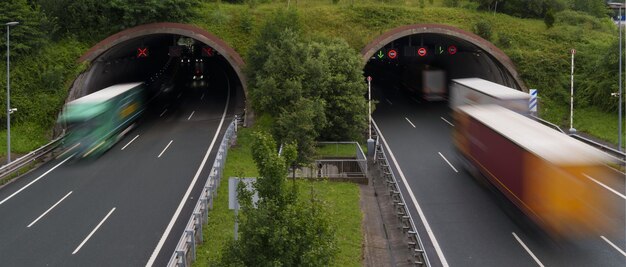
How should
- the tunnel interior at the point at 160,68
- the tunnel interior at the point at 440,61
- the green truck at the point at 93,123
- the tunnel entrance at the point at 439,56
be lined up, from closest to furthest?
the green truck at the point at 93,123 < the tunnel entrance at the point at 439,56 < the tunnel interior at the point at 160,68 < the tunnel interior at the point at 440,61

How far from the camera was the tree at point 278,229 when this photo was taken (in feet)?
38.0

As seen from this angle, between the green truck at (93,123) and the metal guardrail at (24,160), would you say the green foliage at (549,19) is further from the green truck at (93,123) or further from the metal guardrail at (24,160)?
the metal guardrail at (24,160)

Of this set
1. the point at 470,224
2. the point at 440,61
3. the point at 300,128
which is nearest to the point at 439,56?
the point at 440,61

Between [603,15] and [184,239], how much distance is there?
55542mm

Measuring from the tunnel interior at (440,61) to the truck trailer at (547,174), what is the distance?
20.2 metres

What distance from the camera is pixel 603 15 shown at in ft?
195

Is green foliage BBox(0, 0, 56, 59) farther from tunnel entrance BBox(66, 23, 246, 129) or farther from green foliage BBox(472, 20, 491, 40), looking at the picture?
green foliage BBox(472, 20, 491, 40)

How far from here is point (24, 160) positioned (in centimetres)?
2883

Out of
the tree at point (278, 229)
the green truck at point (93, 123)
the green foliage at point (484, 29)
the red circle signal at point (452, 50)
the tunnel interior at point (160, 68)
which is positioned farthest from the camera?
the red circle signal at point (452, 50)

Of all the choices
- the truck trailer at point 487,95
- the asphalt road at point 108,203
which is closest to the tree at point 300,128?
the asphalt road at point 108,203

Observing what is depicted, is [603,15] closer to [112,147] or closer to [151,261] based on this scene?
[112,147]

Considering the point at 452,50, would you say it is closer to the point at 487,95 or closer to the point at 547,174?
the point at 487,95

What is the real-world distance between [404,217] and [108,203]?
11504 mm

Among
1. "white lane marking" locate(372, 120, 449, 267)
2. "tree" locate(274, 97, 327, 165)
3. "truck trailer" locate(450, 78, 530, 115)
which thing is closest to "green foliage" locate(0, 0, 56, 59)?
"tree" locate(274, 97, 327, 165)
